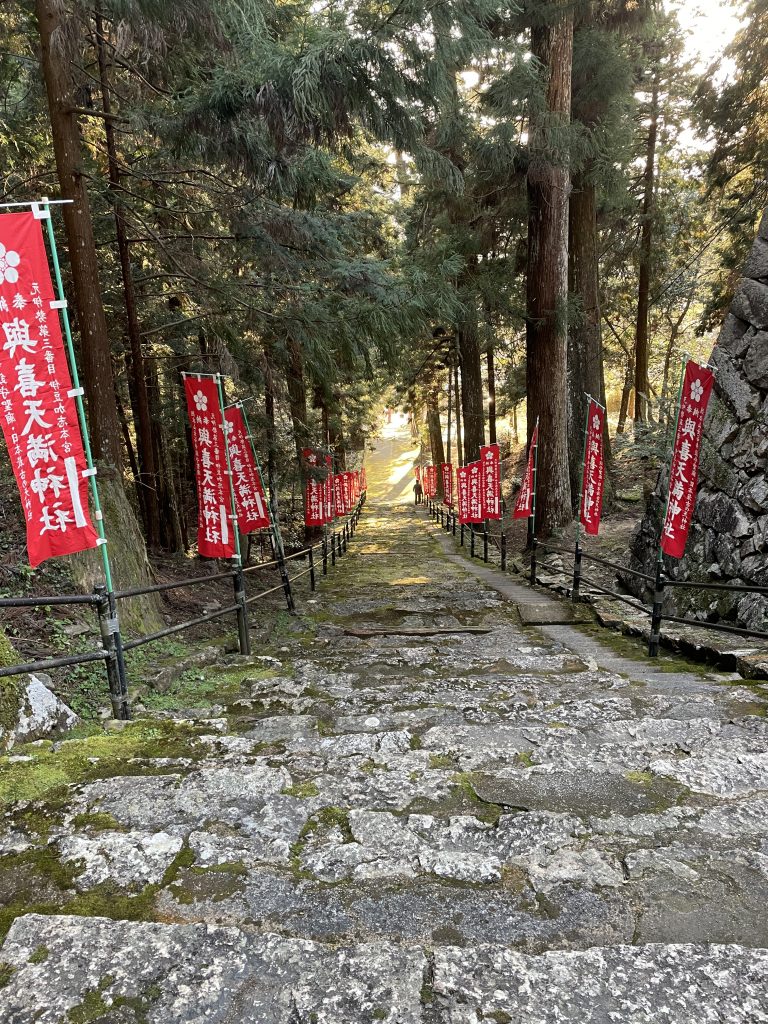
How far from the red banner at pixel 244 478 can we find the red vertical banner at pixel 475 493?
20.6 ft

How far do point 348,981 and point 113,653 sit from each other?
260 cm

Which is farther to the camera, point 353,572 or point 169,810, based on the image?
point 353,572

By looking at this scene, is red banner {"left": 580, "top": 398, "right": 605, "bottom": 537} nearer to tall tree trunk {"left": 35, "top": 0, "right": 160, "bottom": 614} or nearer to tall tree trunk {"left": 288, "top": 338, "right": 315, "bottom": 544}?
tall tree trunk {"left": 35, "top": 0, "right": 160, "bottom": 614}

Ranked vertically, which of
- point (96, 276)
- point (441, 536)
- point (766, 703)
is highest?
point (96, 276)

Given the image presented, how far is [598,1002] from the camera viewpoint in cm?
144

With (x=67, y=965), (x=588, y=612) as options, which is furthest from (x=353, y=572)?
(x=67, y=965)

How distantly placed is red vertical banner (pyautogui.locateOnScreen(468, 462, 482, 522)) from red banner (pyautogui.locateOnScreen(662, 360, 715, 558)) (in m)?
7.32

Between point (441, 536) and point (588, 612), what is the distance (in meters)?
13.0

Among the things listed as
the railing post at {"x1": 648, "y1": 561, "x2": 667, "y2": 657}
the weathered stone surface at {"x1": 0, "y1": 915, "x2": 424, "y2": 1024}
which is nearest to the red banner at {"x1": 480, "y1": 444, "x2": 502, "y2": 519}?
the railing post at {"x1": 648, "y1": 561, "x2": 667, "y2": 657}

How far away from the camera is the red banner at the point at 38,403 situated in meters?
3.16

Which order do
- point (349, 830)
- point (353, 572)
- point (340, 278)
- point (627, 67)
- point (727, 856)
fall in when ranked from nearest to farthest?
point (727, 856), point (349, 830), point (340, 278), point (627, 67), point (353, 572)

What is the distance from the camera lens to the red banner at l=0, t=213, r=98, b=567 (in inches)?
124

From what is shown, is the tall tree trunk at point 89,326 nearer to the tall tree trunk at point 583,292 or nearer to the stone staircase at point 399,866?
the stone staircase at point 399,866

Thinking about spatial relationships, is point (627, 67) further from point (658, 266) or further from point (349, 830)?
point (349, 830)
